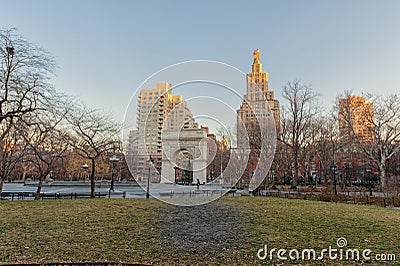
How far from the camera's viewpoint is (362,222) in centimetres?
A: 1070

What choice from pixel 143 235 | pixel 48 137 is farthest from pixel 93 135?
pixel 143 235

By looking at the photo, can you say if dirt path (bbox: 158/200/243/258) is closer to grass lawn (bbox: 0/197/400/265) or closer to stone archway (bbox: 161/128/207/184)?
grass lawn (bbox: 0/197/400/265)

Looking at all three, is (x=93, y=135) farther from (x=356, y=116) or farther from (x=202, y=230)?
(x=356, y=116)

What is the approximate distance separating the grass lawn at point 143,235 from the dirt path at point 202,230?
0.66 feet

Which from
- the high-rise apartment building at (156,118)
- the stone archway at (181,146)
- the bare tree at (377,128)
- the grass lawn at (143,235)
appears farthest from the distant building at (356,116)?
the high-rise apartment building at (156,118)

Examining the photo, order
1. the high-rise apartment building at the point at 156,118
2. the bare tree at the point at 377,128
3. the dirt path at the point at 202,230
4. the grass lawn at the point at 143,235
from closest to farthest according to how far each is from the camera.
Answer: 1. the high-rise apartment building at the point at 156,118
2. the grass lawn at the point at 143,235
3. the dirt path at the point at 202,230
4. the bare tree at the point at 377,128

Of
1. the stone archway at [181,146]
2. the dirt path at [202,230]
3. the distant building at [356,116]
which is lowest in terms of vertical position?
the dirt path at [202,230]

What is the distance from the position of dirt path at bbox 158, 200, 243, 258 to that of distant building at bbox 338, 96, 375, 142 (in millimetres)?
28658

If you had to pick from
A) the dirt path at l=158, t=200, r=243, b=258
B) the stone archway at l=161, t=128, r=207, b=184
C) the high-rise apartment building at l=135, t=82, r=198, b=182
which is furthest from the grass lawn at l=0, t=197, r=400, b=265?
the high-rise apartment building at l=135, t=82, r=198, b=182

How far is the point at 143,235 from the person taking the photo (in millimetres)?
8562

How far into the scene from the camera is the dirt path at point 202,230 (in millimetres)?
7344

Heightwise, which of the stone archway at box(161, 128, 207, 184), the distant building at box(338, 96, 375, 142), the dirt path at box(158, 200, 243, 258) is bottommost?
the dirt path at box(158, 200, 243, 258)

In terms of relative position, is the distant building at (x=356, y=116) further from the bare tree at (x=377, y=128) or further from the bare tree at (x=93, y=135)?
the bare tree at (x=93, y=135)

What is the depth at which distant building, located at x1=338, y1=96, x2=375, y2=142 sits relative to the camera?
34625 mm
